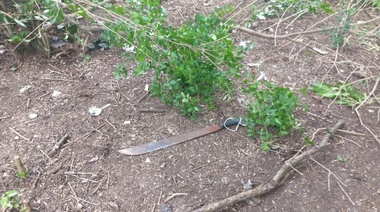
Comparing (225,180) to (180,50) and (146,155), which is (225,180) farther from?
(180,50)

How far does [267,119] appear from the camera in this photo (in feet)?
6.93

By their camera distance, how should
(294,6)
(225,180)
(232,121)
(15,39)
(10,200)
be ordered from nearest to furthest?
1. (10,200)
2. (225,180)
3. (232,121)
4. (15,39)
5. (294,6)

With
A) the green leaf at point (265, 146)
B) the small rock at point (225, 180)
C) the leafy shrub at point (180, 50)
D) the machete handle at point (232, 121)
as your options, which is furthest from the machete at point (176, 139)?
the small rock at point (225, 180)

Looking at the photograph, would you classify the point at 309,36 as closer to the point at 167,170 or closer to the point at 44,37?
the point at 167,170

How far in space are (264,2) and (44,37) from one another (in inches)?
77.8

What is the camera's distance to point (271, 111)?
2.11 metres

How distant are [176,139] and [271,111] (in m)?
0.59

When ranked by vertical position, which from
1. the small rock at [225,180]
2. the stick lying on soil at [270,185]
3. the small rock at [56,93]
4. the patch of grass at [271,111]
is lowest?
the small rock at [225,180]

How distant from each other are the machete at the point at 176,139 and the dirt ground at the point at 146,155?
33 mm

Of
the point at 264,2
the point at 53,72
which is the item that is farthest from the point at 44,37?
the point at 264,2

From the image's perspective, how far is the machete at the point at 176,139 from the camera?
2129mm

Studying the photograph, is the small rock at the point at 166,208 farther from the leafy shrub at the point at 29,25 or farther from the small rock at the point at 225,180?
the leafy shrub at the point at 29,25

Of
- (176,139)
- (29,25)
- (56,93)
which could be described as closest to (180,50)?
(176,139)

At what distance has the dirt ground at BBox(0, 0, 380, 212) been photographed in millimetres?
1931
